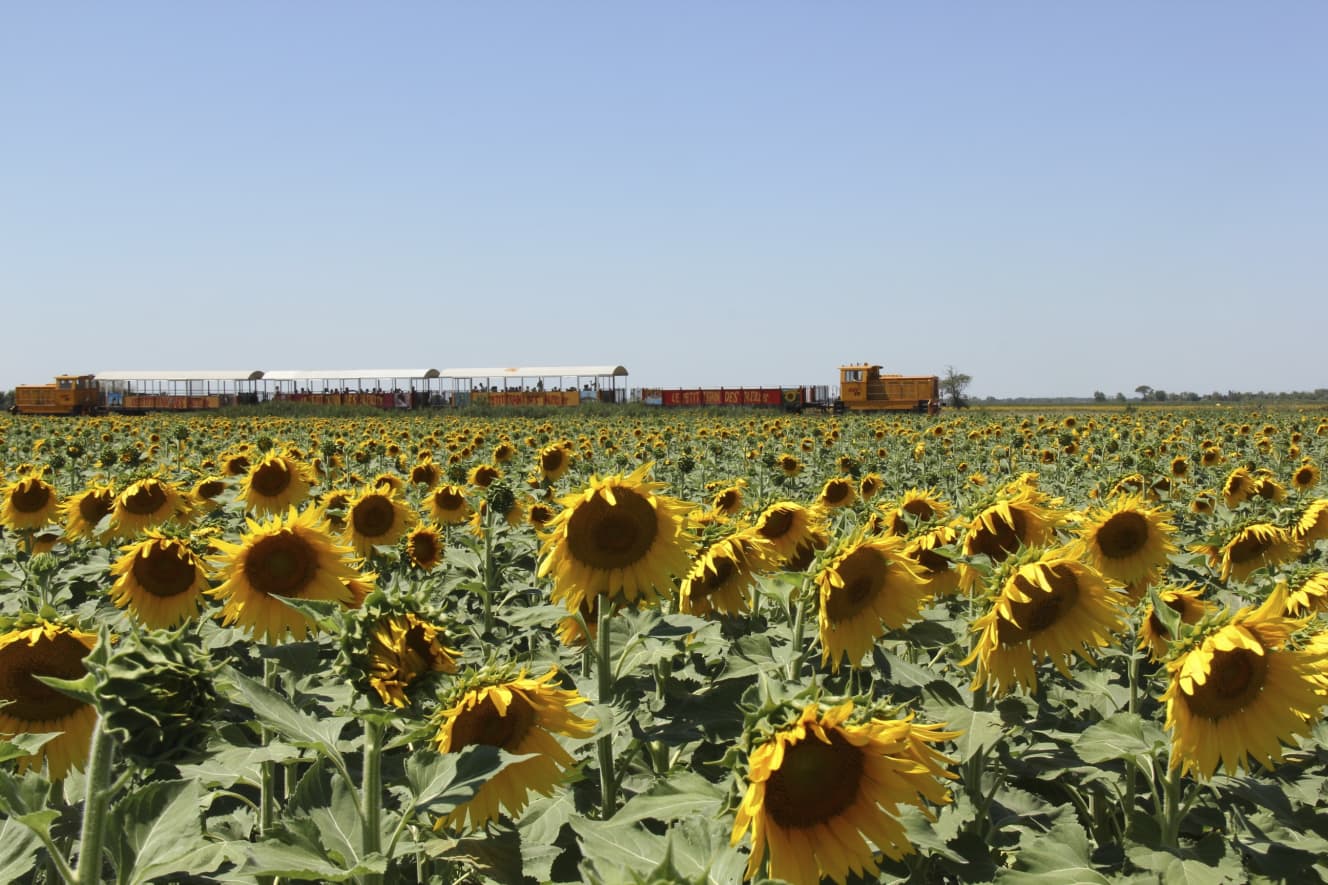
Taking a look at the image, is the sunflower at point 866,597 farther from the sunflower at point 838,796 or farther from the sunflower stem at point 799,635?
the sunflower at point 838,796

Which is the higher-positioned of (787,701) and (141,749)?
(787,701)

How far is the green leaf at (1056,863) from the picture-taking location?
2566mm

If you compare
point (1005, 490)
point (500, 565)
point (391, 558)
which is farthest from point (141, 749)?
point (500, 565)

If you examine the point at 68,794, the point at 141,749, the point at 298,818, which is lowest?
the point at 68,794

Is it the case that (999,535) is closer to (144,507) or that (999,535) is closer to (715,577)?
(715,577)

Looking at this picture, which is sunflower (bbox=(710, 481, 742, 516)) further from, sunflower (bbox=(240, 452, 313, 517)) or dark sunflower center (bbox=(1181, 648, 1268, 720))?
dark sunflower center (bbox=(1181, 648, 1268, 720))

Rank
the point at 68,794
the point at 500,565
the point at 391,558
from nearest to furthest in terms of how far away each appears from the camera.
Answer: the point at 68,794 → the point at 391,558 → the point at 500,565

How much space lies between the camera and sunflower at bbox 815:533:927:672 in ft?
10.5

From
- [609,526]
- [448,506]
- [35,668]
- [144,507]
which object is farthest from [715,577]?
[448,506]

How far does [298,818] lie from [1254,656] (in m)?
2.70

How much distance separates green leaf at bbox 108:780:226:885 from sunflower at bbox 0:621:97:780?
0.50 metres

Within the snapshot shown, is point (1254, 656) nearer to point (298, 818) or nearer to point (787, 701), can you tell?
Answer: point (787, 701)

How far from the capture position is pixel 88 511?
627cm

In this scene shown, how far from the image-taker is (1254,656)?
262cm
